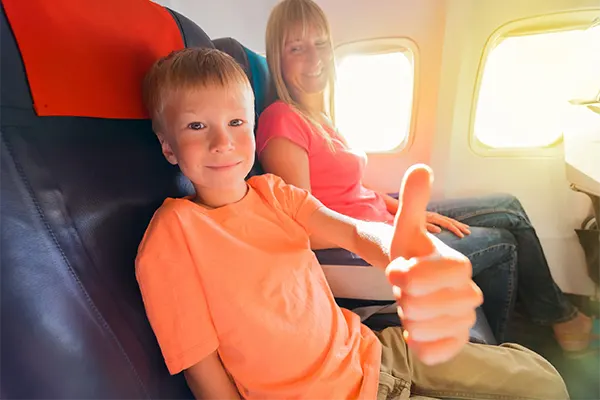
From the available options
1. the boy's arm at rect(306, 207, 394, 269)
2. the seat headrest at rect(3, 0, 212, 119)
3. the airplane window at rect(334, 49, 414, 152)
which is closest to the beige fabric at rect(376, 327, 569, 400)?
the boy's arm at rect(306, 207, 394, 269)

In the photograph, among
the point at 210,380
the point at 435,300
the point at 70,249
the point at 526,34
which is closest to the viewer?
the point at 435,300

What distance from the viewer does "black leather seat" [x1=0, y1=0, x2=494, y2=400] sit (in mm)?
545

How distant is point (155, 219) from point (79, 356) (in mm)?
257

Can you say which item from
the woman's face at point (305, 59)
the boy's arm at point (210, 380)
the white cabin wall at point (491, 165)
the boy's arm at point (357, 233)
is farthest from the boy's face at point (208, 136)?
the white cabin wall at point (491, 165)

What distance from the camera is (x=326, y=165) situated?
1.36 metres

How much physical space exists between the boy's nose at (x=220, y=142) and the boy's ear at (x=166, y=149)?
0.10 meters

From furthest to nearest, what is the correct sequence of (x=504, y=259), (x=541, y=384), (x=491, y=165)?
1. (x=491, y=165)
2. (x=504, y=259)
3. (x=541, y=384)

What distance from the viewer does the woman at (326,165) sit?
1.27 m

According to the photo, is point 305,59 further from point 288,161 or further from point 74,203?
point 74,203

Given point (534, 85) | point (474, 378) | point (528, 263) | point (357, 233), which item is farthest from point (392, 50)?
point (474, 378)

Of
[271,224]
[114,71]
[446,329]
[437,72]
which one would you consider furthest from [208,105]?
[437,72]

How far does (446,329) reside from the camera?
0.50 m

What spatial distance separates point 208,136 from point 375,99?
4.54 feet

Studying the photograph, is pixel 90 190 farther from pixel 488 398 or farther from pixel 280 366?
pixel 488 398
